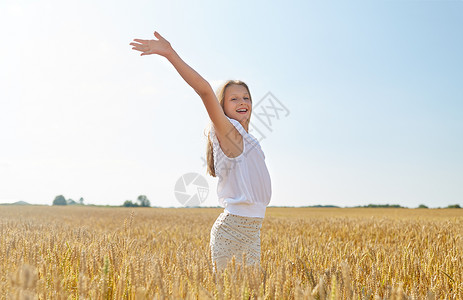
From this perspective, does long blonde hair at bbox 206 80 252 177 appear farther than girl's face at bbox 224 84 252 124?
Yes

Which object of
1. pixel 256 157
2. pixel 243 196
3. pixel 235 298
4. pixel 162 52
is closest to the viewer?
pixel 235 298

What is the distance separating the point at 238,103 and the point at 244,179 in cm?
63

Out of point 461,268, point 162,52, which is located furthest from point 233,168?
point 461,268

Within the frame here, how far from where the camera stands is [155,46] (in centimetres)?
222

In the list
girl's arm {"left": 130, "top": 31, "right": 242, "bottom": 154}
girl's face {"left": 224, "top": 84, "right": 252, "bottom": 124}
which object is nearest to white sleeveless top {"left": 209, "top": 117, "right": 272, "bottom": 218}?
girl's face {"left": 224, "top": 84, "right": 252, "bottom": 124}

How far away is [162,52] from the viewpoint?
7.32 feet

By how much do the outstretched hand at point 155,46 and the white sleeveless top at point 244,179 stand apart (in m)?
0.71

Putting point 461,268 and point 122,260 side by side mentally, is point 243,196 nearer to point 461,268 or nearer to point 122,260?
point 122,260

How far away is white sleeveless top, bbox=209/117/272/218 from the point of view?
8.71 ft

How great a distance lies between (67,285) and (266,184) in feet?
4.84

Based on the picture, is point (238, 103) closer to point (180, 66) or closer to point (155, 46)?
point (180, 66)

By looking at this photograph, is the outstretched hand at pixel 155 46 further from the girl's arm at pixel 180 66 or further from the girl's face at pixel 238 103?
the girl's face at pixel 238 103

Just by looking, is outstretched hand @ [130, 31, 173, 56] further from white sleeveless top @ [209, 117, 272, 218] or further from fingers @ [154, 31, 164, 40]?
white sleeveless top @ [209, 117, 272, 218]

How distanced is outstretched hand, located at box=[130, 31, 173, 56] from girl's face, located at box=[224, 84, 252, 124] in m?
0.83
